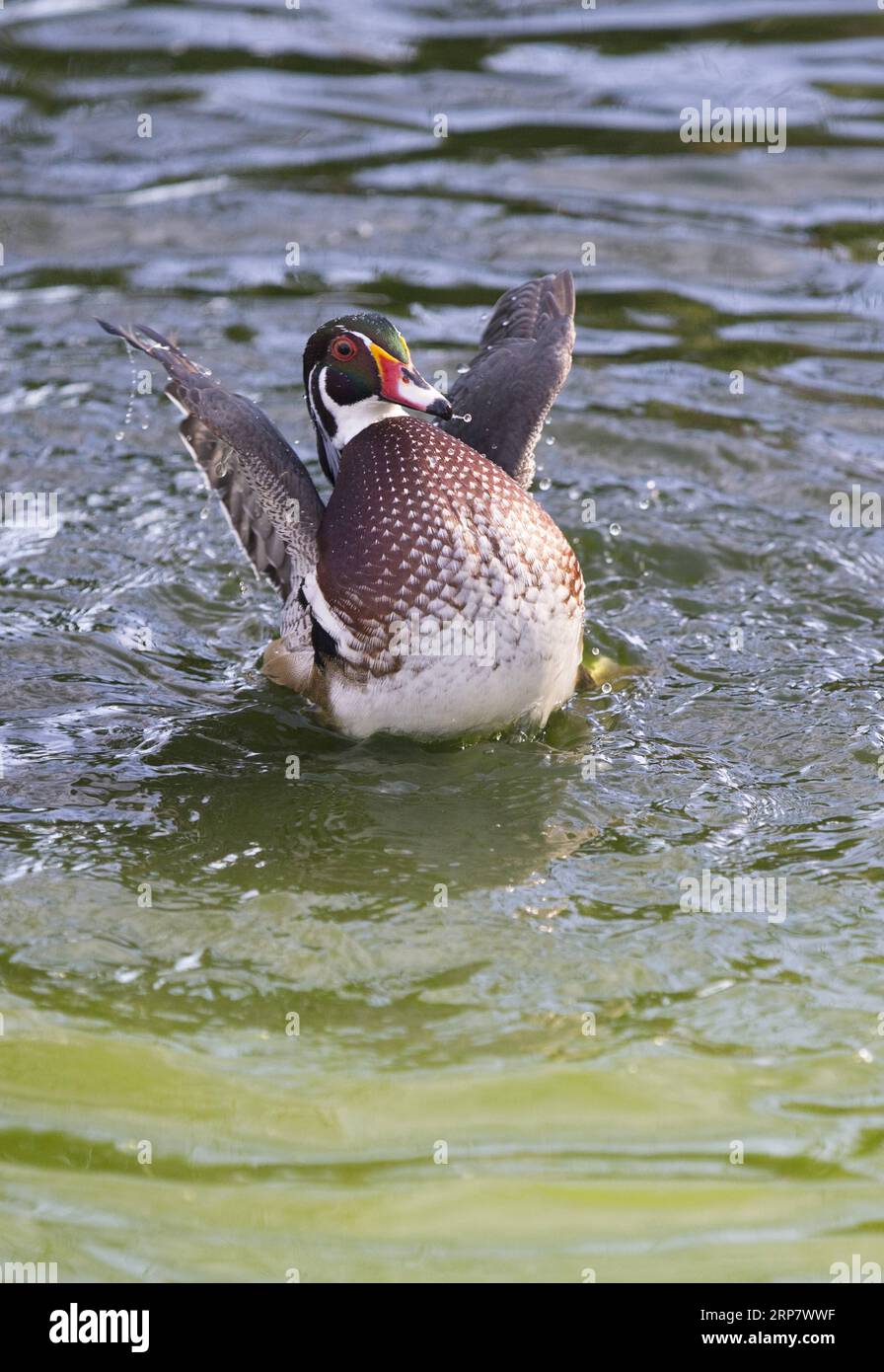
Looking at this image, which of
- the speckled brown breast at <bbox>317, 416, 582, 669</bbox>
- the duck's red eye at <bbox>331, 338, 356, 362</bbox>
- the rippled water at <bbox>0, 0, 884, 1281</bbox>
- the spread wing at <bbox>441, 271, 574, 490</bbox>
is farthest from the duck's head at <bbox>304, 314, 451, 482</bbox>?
the rippled water at <bbox>0, 0, 884, 1281</bbox>

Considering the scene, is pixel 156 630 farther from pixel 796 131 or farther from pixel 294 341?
pixel 796 131

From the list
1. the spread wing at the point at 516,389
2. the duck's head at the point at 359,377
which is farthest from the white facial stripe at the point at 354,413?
the spread wing at the point at 516,389

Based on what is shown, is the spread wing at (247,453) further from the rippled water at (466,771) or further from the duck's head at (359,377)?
the rippled water at (466,771)

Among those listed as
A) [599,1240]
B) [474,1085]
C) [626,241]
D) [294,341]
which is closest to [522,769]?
[474,1085]

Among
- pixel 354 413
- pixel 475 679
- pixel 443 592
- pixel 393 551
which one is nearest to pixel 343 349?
pixel 354 413

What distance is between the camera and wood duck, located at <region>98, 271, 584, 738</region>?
18.3 ft

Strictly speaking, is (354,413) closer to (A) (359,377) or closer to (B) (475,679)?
(A) (359,377)

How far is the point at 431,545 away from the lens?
559 cm

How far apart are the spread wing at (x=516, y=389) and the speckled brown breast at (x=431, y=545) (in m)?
0.86

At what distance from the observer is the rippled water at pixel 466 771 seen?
4176 millimetres

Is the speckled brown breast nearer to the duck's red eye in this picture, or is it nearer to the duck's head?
the duck's head

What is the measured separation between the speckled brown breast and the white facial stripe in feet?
0.46

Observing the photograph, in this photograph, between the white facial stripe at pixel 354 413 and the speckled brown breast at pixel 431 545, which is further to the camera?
the white facial stripe at pixel 354 413

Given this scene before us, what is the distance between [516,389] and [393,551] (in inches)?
60.0
